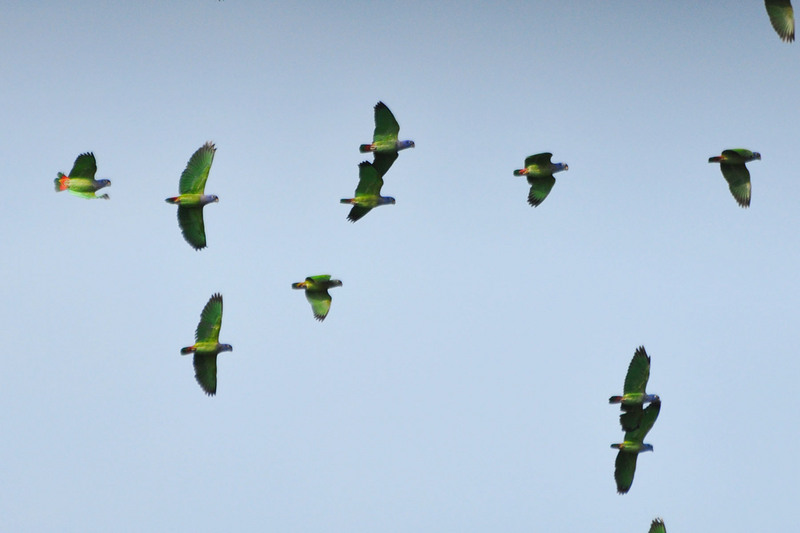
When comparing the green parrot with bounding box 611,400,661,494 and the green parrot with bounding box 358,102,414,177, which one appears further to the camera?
the green parrot with bounding box 611,400,661,494

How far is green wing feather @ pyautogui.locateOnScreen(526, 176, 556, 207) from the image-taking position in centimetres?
4912

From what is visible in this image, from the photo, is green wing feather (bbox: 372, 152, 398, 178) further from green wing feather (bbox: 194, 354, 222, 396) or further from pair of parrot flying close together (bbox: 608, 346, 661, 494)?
pair of parrot flying close together (bbox: 608, 346, 661, 494)

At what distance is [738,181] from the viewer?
48.4 m

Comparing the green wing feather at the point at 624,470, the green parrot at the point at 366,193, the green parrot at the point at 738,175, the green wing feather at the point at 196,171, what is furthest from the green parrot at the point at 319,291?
the green parrot at the point at 738,175

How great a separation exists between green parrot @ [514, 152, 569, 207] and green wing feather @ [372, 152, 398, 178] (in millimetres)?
3902

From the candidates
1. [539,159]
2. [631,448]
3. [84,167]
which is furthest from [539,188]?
[84,167]

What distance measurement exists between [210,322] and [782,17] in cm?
1945

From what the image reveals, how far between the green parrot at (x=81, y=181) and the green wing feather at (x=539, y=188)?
13149 mm

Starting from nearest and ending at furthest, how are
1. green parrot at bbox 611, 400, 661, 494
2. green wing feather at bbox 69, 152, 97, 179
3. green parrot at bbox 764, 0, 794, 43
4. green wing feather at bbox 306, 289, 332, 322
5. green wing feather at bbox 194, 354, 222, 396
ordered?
green parrot at bbox 764, 0, 794, 43
green wing feather at bbox 69, 152, 97, 179
green wing feather at bbox 194, 354, 222, 396
green parrot at bbox 611, 400, 661, 494
green wing feather at bbox 306, 289, 332, 322

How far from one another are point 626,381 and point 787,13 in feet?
39.4

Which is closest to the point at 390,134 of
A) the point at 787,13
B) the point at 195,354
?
the point at 195,354

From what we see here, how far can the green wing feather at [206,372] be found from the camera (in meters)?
48.4

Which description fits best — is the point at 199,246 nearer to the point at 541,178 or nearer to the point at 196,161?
the point at 196,161

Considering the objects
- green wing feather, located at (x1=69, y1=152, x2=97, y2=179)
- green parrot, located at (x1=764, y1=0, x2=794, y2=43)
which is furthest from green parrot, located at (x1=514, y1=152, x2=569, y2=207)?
green wing feather, located at (x1=69, y1=152, x2=97, y2=179)
